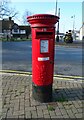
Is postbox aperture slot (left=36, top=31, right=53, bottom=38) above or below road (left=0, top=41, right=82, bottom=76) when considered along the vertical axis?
above

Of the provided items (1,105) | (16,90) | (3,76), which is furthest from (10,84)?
(1,105)

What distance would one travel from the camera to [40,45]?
5340 mm

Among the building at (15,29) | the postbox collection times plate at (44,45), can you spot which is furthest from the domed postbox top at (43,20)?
the building at (15,29)

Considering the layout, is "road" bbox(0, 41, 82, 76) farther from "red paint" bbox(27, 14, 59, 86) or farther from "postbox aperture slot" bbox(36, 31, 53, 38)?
"postbox aperture slot" bbox(36, 31, 53, 38)

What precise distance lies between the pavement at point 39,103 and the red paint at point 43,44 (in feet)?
1.55

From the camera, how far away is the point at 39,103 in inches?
210

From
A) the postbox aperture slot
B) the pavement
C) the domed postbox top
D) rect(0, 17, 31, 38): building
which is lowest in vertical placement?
the pavement

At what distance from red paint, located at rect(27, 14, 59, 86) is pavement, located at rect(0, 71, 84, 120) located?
18.6 inches

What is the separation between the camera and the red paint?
5227 millimetres

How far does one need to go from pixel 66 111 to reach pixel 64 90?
1.41 m

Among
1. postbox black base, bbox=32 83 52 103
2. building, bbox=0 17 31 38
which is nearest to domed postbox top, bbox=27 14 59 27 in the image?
postbox black base, bbox=32 83 52 103

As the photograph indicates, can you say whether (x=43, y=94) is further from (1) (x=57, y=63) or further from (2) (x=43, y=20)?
(1) (x=57, y=63)

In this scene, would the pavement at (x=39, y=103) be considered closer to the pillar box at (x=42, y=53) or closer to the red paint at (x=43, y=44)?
the pillar box at (x=42, y=53)

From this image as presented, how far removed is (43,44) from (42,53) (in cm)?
18
